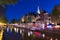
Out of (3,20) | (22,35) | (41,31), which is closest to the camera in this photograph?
(41,31)

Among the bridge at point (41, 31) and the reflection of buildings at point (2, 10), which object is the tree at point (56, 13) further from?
the reflection of buildings at point (2, 10)

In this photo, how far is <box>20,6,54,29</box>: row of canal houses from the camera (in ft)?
7.78

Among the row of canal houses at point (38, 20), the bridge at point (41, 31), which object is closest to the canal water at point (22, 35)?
the bridge at point (41, 31)

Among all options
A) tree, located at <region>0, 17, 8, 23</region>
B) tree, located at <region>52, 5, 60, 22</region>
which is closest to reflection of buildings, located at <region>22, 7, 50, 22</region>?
tree, located at <region>52, 5, 60, 22</region>

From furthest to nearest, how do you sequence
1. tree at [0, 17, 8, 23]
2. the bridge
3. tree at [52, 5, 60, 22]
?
1. tree at [0, 17, 8, 23]
2. tree at [52, 5, 60, 22]
3. the bridge

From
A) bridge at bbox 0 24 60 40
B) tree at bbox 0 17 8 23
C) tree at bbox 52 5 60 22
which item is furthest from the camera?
tree at bbox 0 17 8 23

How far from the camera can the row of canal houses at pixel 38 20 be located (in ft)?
7.78

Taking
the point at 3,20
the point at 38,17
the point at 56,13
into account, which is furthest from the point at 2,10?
the point at 56,13

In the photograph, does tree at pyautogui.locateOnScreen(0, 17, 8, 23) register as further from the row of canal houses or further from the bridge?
the row of canal houses

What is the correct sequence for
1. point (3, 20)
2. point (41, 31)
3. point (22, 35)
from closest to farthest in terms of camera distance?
point (41, 31), point (22, 35), point (3, 20)

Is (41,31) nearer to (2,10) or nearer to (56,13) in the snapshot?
(56,13)

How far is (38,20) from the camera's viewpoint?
2434mm

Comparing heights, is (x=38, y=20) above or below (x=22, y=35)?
above

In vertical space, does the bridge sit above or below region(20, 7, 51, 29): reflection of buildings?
below
